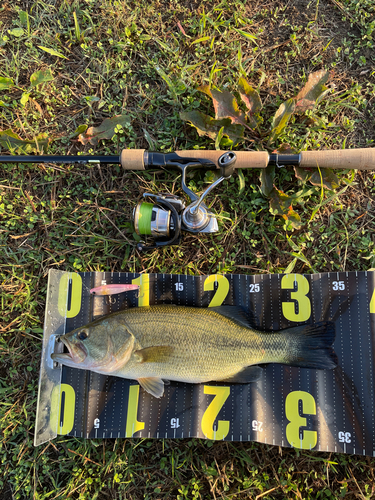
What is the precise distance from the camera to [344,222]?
3.14 metres

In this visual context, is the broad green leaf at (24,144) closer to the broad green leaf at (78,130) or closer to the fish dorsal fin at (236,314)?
the broad green leaf at (78,130)

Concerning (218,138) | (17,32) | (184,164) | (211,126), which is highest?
(17,32)

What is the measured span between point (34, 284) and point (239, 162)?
7.90 ft

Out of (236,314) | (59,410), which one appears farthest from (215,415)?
(59,410)

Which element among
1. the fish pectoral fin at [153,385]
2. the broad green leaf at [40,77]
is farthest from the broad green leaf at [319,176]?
the broad green leaf at [40,77]

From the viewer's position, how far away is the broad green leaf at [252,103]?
3.07 m

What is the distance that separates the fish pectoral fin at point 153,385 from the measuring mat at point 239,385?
153 millimetres

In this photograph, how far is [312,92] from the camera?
10.2 ft

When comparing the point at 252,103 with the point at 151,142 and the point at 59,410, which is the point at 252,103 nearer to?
the point at 151,142

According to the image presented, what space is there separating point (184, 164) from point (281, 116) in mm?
1120

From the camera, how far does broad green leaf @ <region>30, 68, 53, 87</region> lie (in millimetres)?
3346

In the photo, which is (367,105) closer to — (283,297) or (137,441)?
(283,297)

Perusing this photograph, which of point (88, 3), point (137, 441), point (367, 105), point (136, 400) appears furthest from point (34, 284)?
point (367, 105)

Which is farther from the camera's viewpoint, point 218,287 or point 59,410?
point 218,287
